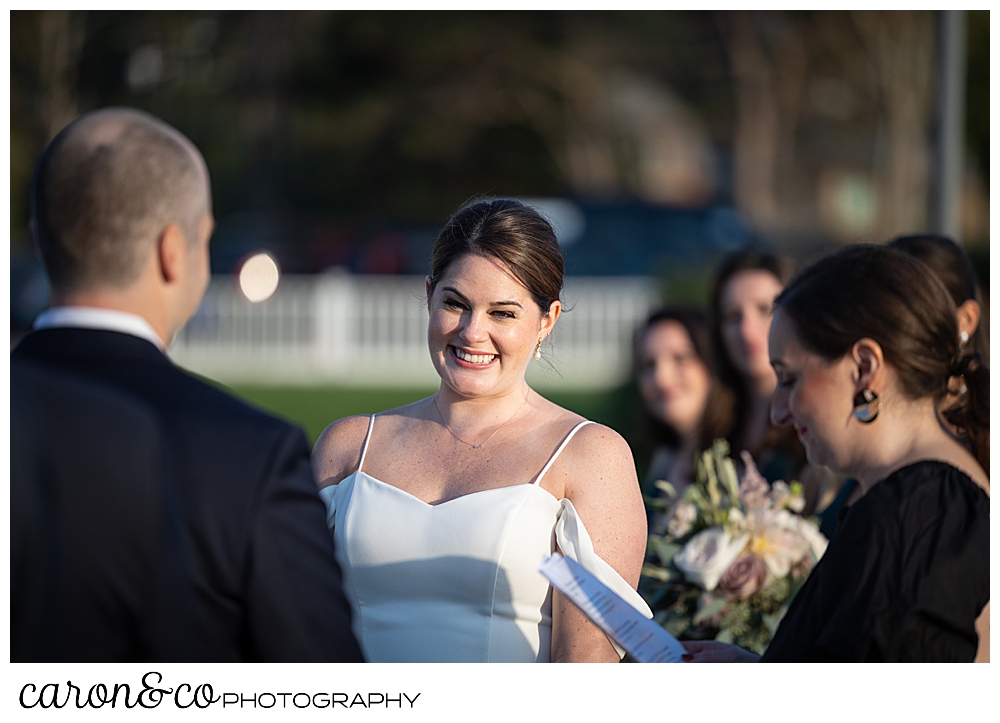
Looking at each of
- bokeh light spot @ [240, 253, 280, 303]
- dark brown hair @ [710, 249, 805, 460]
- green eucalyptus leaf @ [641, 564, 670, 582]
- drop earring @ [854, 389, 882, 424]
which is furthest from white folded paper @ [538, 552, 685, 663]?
bokeh light spot @ [240, 253, 280, 303]

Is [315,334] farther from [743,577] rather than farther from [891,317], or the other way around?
[891,317]

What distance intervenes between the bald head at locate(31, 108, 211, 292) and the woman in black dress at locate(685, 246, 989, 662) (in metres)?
1.57

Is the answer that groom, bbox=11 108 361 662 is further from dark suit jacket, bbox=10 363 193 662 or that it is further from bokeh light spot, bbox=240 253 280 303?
bokeh light spot, bbox=240 253 280 303

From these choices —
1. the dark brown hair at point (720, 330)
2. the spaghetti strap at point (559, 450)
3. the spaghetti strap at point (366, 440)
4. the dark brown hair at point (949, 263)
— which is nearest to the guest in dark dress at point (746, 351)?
the dark brown hair at point (720, 330)

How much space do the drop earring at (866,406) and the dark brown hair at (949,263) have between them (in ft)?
3.37

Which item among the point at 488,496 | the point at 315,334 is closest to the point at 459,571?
the point at 488,496

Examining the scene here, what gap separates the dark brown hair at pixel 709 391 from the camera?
15.9ft

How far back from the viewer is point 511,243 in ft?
9.71

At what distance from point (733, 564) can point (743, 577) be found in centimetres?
6

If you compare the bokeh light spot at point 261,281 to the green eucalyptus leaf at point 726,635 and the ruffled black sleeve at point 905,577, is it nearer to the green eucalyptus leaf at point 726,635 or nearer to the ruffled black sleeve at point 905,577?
the green eucalyptus leaf at point 726,635

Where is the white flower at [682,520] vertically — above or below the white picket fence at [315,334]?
above

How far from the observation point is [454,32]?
2781 cm

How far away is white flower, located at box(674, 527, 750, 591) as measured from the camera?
337 centimetres

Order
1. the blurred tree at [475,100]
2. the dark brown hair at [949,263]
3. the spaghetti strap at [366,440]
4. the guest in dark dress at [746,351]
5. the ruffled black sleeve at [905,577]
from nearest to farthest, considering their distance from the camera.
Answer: the ruffled black sleeve at [905,577] < the spaghetti strap at [366,440] < the dark brown hair at [949,263] < the guest in dark dress at [746,351] < the blurred tree at [475,100]
